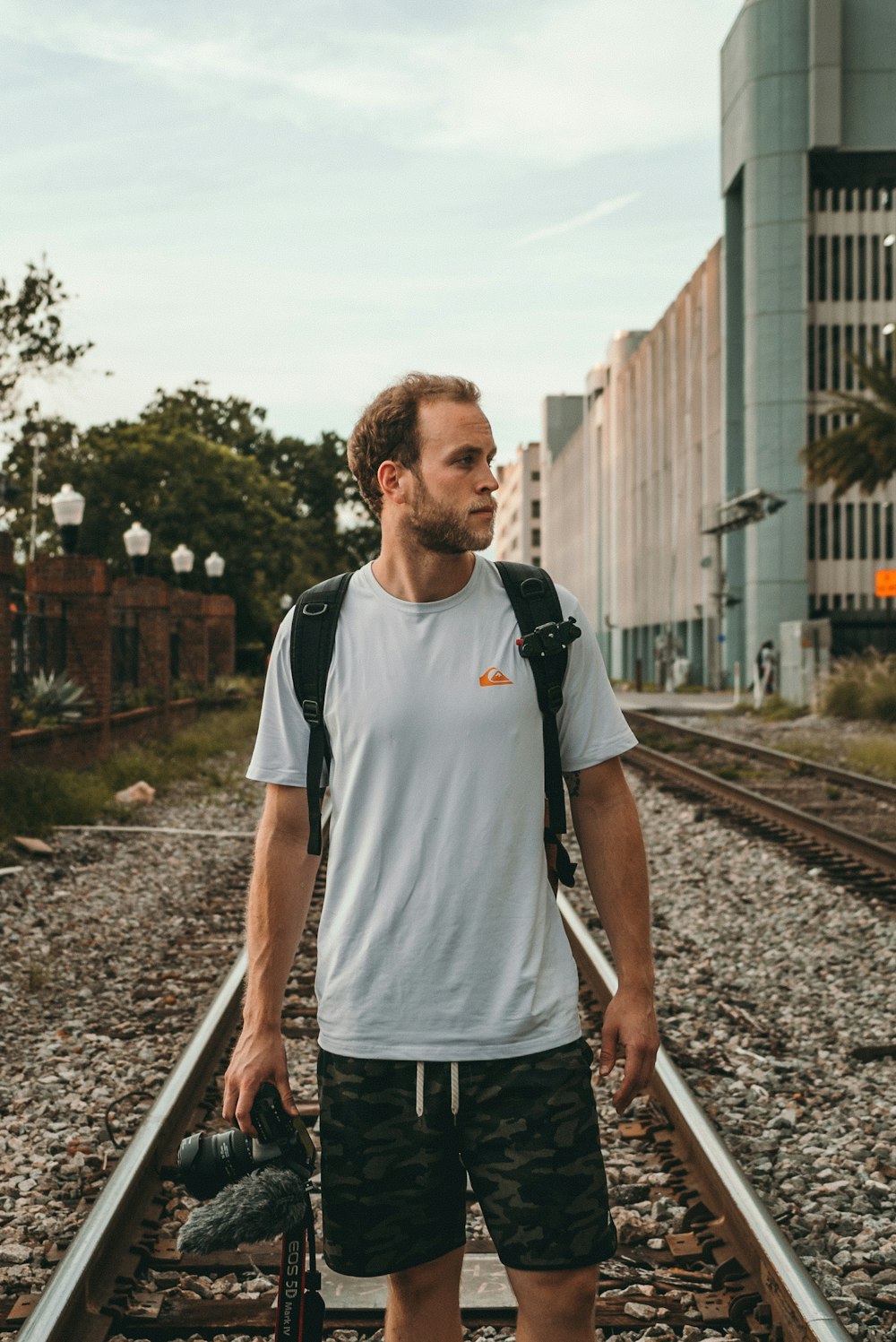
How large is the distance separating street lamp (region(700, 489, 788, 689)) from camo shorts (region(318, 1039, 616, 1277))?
141 ft

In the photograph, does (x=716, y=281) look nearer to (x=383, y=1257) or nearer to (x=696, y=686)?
(x=696, y=686)

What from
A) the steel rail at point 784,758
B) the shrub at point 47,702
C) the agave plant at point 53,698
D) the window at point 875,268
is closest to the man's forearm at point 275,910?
the steel rail at point 784,758

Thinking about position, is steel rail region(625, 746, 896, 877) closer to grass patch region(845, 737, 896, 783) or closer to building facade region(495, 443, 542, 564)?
grass patch region(845, 737, 896, 783)

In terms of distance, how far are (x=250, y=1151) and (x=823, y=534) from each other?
57380 millimetres

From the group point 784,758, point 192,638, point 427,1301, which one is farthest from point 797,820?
point 192,638

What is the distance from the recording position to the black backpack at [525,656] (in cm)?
234

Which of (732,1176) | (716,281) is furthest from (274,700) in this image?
(716,281)

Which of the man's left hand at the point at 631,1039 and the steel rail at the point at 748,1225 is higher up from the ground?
the man's left hand at the point at 631,1039

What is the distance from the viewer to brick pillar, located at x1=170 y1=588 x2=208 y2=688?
95.7 feet

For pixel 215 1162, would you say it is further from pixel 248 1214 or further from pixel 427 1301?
pixel 427 1301

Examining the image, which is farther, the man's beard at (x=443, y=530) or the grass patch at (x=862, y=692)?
the grass patch at (x=862, y=692)

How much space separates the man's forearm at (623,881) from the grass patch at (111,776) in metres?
9.47

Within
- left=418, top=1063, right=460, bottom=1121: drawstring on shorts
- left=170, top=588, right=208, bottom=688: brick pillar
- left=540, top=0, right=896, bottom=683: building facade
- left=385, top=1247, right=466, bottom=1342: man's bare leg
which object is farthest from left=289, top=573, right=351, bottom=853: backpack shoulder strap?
left=540, top=0, right=896, bottom=683: building facade

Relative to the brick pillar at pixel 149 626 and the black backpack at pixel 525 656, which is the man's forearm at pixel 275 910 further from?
the brick pillar at pixel 149 626
